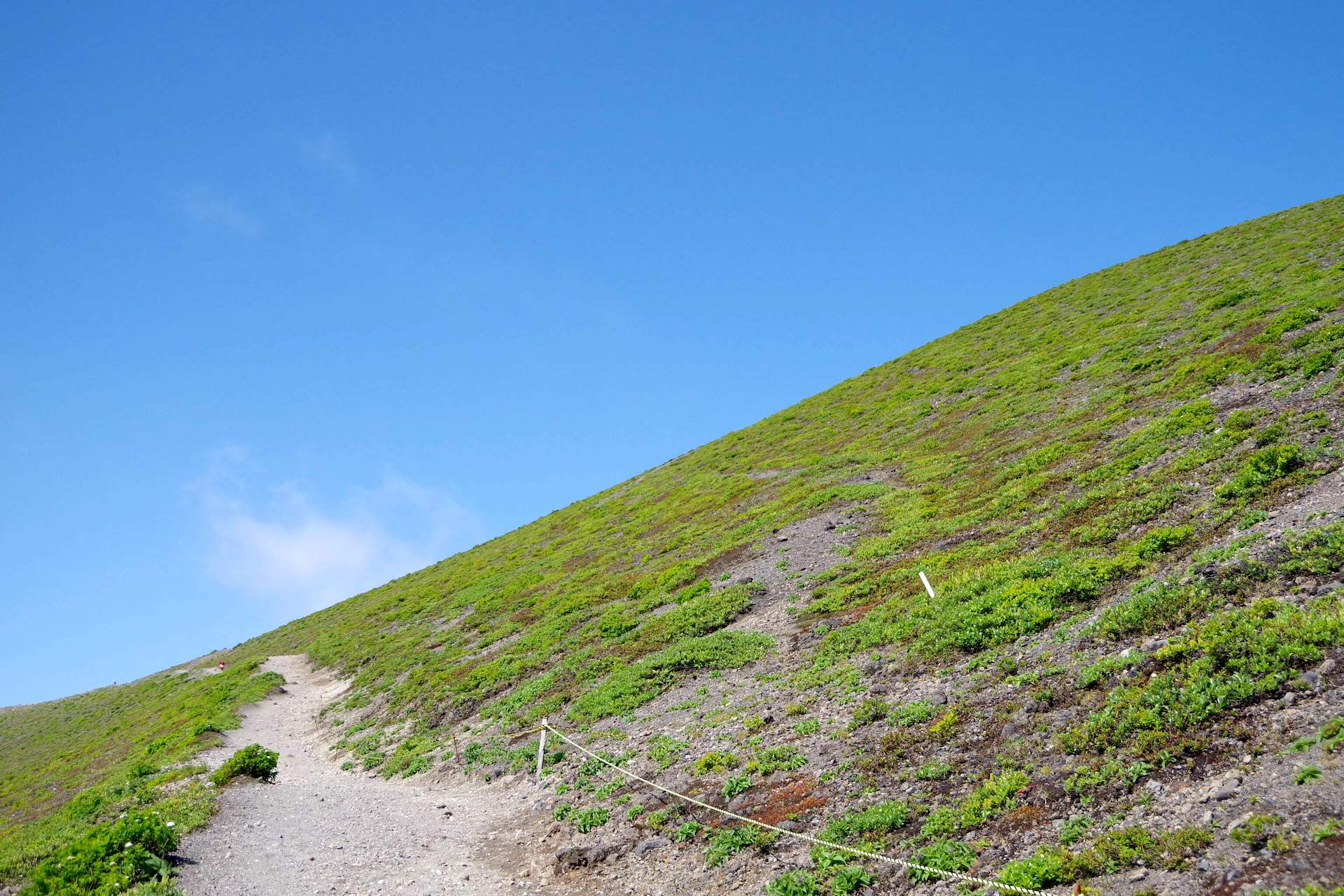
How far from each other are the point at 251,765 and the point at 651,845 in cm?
1224

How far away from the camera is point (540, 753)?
1947 centimetres

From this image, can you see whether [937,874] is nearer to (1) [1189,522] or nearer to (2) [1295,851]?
(2) [1295,851]

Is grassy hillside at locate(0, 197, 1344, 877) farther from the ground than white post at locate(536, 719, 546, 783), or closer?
farther from the ground

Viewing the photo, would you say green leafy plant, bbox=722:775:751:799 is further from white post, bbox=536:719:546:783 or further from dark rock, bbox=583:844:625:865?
white post, bbox=536:719:546:783

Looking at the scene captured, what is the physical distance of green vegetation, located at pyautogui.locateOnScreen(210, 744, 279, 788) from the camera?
1928cm

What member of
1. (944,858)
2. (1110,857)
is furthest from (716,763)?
(1110,857)

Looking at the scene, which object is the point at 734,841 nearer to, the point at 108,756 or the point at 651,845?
the point at 651,845

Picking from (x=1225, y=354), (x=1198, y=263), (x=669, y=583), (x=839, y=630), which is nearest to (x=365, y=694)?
(x=669, y=583)

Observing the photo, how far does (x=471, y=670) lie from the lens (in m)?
30.3

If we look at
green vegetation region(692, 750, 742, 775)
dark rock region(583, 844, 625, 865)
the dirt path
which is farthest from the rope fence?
the dirt path

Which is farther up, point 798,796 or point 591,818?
point 591,818

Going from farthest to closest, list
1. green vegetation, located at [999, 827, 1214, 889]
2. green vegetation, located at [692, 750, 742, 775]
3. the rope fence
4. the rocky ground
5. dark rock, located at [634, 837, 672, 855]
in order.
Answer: green vegetation, located at [692, 750, 742, 775], dark rock, located at [634, 837, 672, 855], the rope fence, the rocky ground, green vegetation, located at [999, 827, 1214, 889]

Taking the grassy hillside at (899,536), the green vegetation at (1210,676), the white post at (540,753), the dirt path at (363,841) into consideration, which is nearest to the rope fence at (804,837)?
the white post at (540,753)

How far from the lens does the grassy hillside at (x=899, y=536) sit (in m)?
18.1
